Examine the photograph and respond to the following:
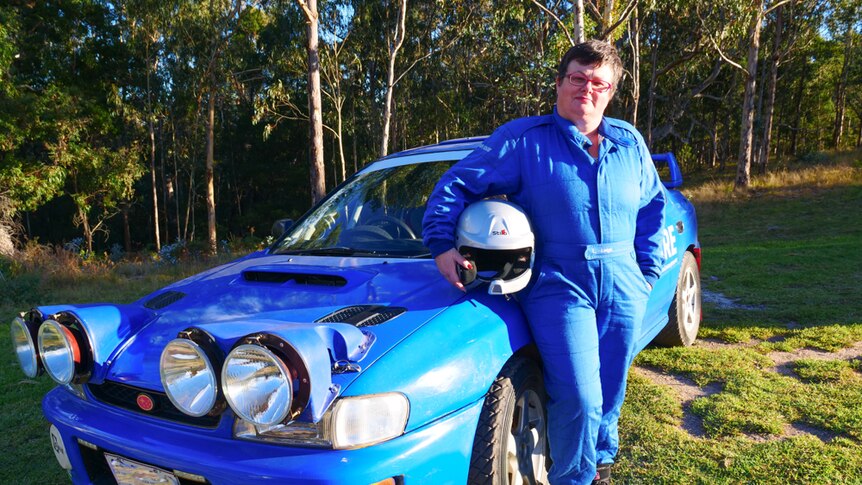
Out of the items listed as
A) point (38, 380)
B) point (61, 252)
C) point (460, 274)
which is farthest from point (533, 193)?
point (61, 252)

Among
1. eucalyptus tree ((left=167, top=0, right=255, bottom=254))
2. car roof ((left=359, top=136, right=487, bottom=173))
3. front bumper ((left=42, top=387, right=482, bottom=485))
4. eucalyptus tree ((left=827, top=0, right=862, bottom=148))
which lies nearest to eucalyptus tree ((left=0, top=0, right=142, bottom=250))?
eucalyptus tree ((left=167, top=0, right=255, bottom=254))

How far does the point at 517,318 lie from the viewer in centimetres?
229

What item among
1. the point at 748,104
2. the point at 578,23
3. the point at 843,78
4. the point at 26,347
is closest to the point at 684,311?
the point at 26,347

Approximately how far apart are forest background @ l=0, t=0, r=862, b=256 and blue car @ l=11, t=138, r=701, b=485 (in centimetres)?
1168

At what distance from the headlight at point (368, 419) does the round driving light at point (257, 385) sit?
0.16 metres

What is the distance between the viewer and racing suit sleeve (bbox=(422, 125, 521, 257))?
2221 millimetres

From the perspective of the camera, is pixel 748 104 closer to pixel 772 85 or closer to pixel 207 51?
pixel 772 85

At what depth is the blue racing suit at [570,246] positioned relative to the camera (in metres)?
2.20

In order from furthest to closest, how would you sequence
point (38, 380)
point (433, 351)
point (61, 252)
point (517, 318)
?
point (61, 252) → point (38, 380) → point (517, 318) → point (433, 351)

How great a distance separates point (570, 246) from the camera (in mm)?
2217

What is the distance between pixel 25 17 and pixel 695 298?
26.5 m

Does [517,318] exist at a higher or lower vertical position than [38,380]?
higher

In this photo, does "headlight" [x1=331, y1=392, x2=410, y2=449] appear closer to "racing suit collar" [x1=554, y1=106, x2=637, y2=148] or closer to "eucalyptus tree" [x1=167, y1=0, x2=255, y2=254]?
"racing suit collar" [x1=554, y1=106, x2=637, y2=148]

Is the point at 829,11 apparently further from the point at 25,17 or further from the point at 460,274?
the point at 25,17
